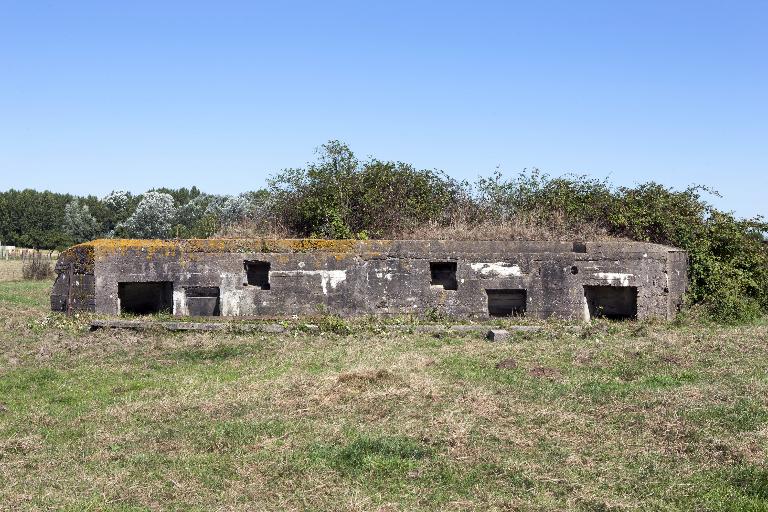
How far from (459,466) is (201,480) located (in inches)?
77.8

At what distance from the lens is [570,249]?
1312 centimetres

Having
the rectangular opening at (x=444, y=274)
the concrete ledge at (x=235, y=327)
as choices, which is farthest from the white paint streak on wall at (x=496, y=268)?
the concrete ledge at (x=235, y=327)

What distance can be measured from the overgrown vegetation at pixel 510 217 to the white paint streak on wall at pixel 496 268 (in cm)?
78

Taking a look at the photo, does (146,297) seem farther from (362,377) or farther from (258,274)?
(362,377)

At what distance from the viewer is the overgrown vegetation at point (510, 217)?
13891 millimetres

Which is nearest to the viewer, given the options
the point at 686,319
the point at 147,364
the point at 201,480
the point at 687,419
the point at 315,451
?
the point at 201,480

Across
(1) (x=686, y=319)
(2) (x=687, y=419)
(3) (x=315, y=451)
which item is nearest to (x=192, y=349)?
(3) (x=315, y=451)

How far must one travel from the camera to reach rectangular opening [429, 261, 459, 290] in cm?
1330

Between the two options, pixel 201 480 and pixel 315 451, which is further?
pixel 315 451

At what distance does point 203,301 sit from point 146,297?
1809 millimetres

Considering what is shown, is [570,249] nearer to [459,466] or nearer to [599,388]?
[599,388]

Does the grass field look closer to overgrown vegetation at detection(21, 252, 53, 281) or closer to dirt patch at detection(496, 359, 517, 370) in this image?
dirt patch at detection(496, 359, 517, 370)

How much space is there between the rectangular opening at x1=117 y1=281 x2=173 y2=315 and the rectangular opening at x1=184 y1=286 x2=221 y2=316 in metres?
0.47

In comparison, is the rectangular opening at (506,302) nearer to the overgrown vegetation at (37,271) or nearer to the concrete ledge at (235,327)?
the concrete ledge at (235,327)
